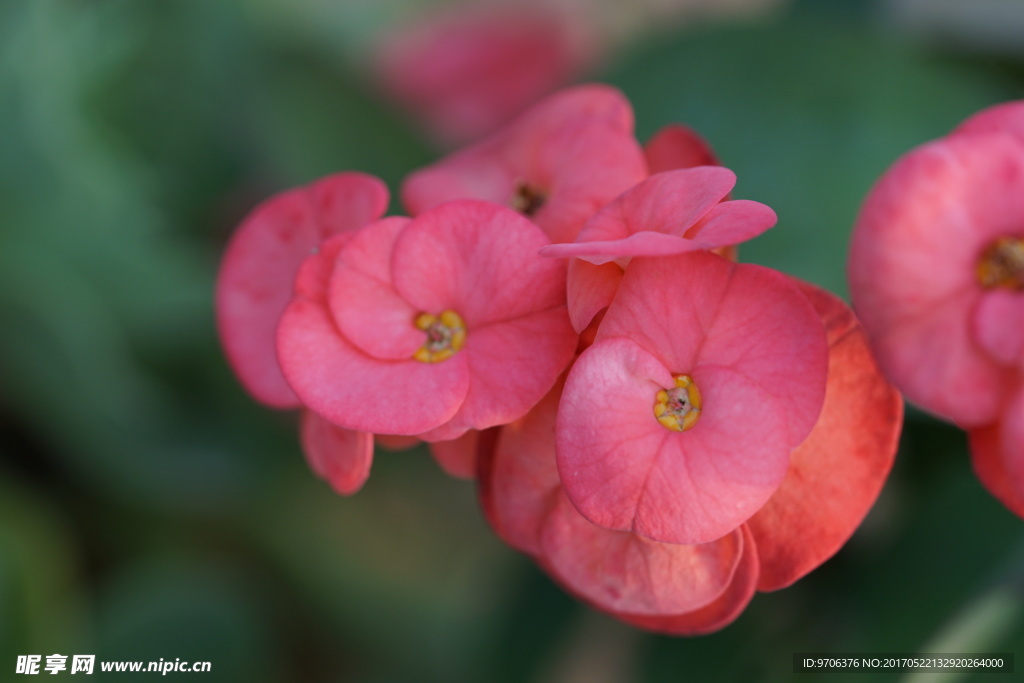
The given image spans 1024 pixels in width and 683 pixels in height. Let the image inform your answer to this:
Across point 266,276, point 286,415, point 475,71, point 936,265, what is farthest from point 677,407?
point 475,71

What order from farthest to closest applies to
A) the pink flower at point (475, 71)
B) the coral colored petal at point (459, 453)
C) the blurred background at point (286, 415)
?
the pink flower at point (475, 71), the blurred background at point (286, 415), the coral colored petal at point (459, 453)

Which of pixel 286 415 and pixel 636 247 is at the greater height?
pixel 636 247

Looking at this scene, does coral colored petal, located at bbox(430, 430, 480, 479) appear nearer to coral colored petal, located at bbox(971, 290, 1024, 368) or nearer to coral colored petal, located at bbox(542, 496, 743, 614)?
coral colored petal, located at bbox(542, 496, 743, 614)

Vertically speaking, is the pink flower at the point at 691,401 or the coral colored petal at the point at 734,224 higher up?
the coral colored petal at the point at 734,224

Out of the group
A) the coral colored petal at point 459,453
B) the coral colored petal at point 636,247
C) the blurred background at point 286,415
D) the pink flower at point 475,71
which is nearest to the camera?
the coral colored petal at point 636,247

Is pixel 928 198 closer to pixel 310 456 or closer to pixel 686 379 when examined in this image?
pixel 686 379

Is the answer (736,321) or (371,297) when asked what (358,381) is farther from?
(736,321)

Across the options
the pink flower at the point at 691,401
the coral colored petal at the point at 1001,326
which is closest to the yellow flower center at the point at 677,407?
the pink flower at the point at 691,401

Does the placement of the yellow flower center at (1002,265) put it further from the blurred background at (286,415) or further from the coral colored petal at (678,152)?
the blurred background at (286,415)
